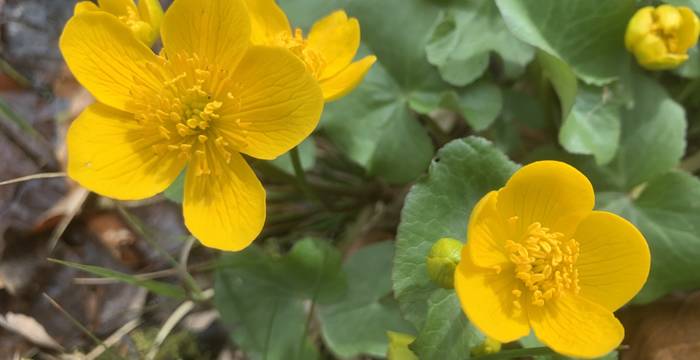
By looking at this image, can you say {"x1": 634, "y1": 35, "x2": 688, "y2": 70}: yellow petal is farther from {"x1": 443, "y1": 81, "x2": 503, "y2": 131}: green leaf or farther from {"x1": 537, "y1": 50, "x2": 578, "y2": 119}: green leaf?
{"x1": 443, "y1": 81, "x2": 503, "y2": 131}: green leaf

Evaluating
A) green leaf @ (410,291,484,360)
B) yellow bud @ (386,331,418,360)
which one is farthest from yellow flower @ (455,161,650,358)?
yellow bud @ (386,331,418,360)

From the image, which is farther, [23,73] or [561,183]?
[23,73]

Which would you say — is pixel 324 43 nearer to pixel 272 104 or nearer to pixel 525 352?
pixel 272 104

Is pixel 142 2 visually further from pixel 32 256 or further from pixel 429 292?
pixel 32 256

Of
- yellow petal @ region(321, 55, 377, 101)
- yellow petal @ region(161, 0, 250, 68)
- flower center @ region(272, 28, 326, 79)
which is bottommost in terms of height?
yellow petal @ region(321, 55, 377, 101)

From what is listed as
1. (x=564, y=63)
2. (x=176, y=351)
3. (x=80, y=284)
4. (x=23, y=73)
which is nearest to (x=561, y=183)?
(x=564, y=63)

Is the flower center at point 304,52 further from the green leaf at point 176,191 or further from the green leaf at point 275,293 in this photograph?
the green leaf at point 275,293
